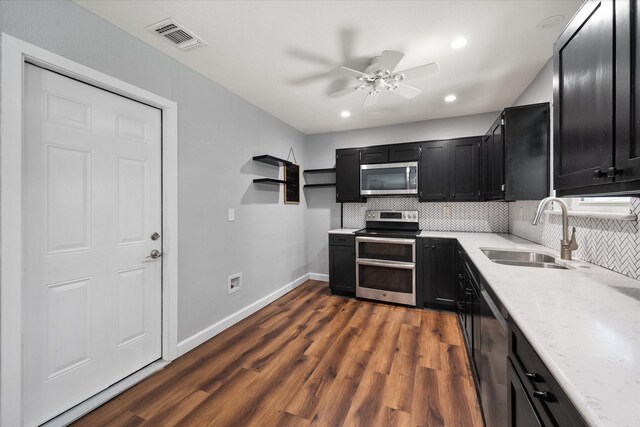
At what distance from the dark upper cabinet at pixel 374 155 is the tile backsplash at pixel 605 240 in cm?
200

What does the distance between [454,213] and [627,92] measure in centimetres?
314

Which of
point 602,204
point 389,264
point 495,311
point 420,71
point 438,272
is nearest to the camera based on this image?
point 495,311

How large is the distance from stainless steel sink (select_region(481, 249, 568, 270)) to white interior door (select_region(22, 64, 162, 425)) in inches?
111

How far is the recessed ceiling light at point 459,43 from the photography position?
1.98 meters

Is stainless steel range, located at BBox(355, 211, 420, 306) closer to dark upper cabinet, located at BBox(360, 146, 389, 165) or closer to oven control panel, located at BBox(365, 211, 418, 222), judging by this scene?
oven control panel, located at BBox(365, 211, 418, 222)

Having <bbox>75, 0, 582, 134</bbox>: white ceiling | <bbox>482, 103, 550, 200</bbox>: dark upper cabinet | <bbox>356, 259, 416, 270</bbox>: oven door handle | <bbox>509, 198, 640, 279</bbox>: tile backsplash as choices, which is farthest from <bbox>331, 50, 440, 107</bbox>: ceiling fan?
<bbox>356, 259, 416, 270</bbox>: oven door handle

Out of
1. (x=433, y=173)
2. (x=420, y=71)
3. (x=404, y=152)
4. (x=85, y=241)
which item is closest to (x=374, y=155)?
(x=404, y=152)

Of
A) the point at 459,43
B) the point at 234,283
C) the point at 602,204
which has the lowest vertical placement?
the point at 234,283

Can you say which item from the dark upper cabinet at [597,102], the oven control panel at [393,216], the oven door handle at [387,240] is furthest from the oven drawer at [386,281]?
the dark upper cabinet at [597,102]

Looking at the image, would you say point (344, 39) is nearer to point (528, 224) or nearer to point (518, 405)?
point (518, 405)

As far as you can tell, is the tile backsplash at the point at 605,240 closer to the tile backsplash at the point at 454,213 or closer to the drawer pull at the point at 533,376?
the drawer pull at the point at 533,376

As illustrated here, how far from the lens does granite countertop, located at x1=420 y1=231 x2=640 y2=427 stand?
53 centimetres

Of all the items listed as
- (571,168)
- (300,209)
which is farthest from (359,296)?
(571,168)

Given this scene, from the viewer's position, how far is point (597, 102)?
97cm
